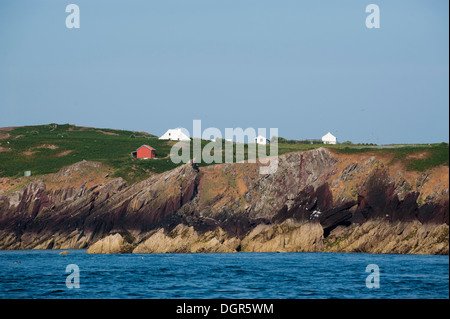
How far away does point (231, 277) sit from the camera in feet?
194

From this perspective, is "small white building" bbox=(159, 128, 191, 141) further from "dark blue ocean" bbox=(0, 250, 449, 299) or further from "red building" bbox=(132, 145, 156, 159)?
"dark blue ocean" bbox=(0, 250, 449, 299)

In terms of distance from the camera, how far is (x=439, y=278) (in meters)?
55.8

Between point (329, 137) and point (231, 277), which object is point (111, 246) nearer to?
point (231, 277)

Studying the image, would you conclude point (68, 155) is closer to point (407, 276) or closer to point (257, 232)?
point (257, 232)

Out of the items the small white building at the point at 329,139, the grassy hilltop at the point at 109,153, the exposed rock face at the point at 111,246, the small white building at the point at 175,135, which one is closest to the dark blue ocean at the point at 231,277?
the exposed rock face at the point at 111,246

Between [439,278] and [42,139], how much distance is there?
15172 cm

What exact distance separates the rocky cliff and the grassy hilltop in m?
5.10

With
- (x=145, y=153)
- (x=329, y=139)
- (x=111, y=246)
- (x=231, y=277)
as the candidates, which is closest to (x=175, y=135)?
(x=145, y=153)

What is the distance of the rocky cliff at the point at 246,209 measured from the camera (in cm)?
8956

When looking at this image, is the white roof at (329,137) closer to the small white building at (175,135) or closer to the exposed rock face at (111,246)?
the small white building at (175,135)

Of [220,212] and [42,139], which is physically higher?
[42,139]

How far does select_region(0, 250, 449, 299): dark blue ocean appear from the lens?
4909 cm

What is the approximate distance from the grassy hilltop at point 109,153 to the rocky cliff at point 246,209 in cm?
510
